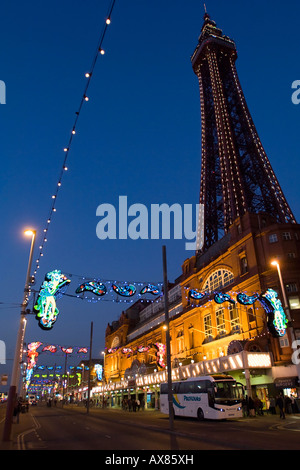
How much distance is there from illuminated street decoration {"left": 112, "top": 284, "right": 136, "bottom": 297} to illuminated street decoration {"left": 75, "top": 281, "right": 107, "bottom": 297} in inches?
34.5

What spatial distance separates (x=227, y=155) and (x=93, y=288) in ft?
219

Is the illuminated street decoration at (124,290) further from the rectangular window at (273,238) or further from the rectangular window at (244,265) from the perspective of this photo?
the rectangular window at (273,238)

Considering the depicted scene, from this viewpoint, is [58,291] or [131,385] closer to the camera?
[58,291]

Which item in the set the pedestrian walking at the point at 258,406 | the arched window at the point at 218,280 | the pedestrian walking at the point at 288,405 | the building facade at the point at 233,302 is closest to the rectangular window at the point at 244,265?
the building facade at the point at 233,302

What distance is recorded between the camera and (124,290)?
24062 mm

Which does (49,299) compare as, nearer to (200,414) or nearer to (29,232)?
(29,232)

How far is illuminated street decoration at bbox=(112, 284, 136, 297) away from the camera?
23828mm

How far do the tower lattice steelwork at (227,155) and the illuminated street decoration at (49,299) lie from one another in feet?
158

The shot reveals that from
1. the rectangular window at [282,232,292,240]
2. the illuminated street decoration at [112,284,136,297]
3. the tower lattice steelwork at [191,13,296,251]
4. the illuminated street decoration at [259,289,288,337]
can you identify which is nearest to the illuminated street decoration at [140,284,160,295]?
the illuminated street decoration at [112,284,136,297]
